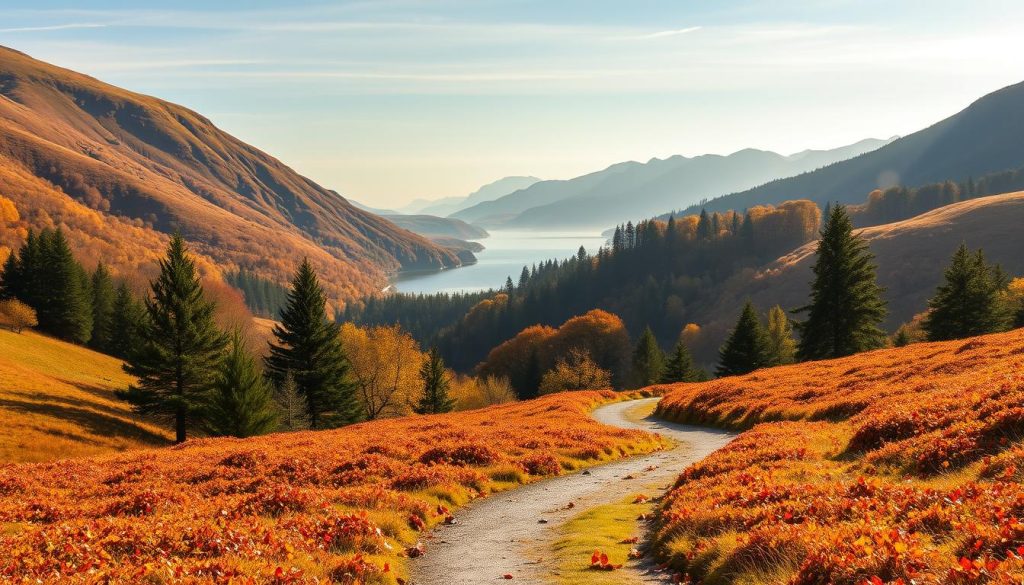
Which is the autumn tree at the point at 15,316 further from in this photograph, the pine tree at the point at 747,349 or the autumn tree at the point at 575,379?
the pine tree at the point at 747,349

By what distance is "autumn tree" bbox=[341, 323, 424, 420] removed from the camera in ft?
263

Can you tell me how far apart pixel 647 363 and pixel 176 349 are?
82.6 metres

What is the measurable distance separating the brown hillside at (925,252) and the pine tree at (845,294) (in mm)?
109571

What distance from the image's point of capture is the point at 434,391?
8338 centimetres

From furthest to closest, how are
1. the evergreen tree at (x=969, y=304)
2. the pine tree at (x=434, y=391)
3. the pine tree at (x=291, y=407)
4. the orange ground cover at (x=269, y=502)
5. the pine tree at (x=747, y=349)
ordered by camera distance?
1. the pine tree at (x=747, y=349)
2. the pine tree at (x=434, y=391)
3. the evergreen tree at (x=969, y=304)
4. the pine tree at (x=291, y=407)
5. the orange ground cover at (x=269, y=502)

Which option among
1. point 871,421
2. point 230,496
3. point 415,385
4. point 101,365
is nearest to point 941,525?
point 871,421

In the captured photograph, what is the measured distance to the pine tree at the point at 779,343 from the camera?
293ft

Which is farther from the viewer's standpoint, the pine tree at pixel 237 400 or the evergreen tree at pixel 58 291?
the evergreen tree at pixel 58 291

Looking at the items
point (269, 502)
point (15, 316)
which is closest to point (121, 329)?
point (15, 316)

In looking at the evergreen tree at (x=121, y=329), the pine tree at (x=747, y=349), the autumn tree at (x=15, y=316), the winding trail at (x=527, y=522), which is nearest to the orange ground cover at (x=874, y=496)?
the winding trail at (x=527, y=522)

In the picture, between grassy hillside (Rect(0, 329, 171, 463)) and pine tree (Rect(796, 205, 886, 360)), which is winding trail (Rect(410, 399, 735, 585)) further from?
pine tree (Rect(796, 205, 886, 360))

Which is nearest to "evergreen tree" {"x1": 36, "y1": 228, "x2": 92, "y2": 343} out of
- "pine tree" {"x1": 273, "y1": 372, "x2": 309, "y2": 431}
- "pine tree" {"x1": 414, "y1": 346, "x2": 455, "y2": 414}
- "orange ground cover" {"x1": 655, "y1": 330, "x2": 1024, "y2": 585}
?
"pine tree" {"x1": 414, "y1": 346, "x2": 455, "y2": 414}

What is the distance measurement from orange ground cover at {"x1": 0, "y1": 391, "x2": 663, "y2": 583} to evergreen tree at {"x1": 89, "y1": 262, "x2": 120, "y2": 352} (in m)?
84.1

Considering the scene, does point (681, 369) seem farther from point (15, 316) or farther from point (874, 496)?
point (15, 316)
